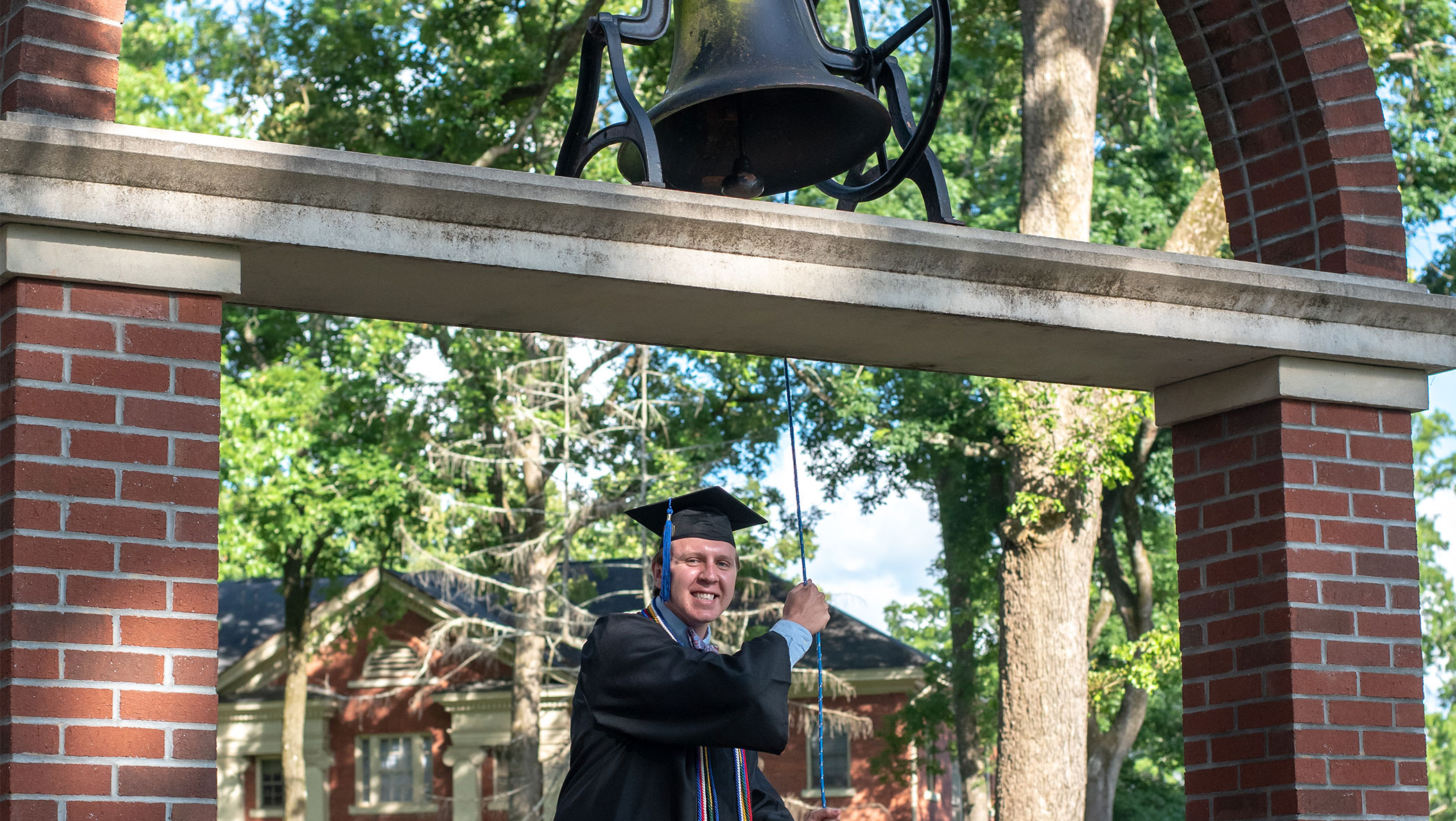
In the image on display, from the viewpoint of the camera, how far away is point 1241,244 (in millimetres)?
4684

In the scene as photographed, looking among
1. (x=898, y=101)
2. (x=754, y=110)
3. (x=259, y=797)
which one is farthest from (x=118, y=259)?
(x=259, y=797)

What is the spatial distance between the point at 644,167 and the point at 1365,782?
249cm

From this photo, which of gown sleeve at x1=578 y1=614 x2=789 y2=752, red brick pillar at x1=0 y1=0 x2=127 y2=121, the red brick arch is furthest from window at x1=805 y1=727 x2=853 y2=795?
red brick pillar at x1=0 y1=0 x2=127 y2=121

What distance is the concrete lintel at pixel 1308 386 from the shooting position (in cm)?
430

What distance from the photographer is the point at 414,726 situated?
86.6 feet

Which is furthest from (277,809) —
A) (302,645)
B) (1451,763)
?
(1451,763)

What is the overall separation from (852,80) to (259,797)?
25.0m

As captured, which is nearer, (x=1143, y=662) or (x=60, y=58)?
(x=60, y=58)

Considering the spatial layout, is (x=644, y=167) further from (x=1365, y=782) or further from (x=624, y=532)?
(x=624, y=532)

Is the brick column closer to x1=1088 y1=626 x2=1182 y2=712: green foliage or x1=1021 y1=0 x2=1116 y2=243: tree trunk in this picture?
x1=1021 y1=0 x2=1116 y2=243: tree trunk

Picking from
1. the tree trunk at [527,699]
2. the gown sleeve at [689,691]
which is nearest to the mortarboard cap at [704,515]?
the gown sleeve at [689,691]

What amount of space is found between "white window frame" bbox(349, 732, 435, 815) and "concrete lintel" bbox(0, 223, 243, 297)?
23720 mm

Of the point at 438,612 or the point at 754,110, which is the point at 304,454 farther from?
the point at 754,110

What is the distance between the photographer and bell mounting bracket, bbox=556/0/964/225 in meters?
3.90
